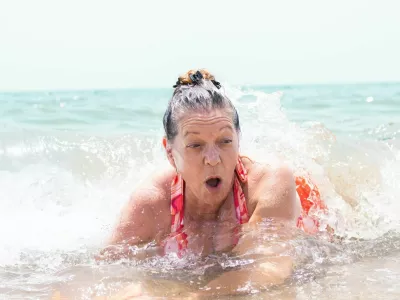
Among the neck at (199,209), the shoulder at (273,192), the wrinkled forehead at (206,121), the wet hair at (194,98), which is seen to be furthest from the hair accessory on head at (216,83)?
the neck at (199,209)

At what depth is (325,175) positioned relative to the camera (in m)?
5.79

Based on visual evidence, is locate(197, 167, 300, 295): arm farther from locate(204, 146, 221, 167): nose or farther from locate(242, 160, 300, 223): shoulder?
locate(204, 146, 221, 167): nose

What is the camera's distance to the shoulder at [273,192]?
334cm

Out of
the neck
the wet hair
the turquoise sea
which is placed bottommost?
the turquoise sea

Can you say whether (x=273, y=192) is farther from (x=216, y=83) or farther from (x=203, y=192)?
(x=216, y=83)

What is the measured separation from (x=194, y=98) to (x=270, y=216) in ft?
2.50

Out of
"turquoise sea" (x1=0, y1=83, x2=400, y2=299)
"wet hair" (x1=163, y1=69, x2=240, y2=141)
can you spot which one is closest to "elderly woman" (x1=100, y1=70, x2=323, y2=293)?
"wet hair" (x1=163, y1=69, x2=240, y2=141)

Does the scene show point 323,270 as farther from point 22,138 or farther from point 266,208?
point 22,138

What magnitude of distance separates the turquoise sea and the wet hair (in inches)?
24.6

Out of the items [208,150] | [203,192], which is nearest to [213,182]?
[203,192]

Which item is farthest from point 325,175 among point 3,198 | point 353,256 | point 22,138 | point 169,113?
point 22,138

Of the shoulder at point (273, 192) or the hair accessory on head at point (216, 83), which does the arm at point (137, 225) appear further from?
the hair accessory on head at point (216, 83)

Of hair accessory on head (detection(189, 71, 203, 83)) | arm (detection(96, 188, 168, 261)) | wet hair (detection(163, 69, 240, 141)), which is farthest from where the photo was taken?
arm (detection(96, 188, 168, 261))

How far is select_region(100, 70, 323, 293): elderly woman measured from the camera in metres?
3.19
